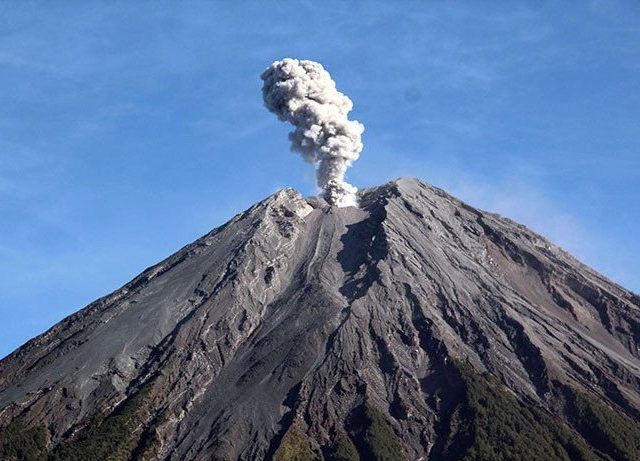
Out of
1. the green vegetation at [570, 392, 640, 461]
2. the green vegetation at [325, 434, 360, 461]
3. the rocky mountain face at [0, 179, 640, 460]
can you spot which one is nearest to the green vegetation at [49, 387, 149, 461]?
the rocky mountain face at [0, 179, 640, 460]

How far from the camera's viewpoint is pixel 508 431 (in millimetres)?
106312

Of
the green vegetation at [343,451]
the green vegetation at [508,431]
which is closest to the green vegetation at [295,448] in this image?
the green vegetation at [343,451]

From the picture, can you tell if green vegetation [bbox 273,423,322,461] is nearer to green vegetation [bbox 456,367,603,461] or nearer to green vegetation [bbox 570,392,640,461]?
green vegetation [bbox 456,367,603,461]

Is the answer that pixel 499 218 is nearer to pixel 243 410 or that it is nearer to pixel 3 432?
pixel 243 410

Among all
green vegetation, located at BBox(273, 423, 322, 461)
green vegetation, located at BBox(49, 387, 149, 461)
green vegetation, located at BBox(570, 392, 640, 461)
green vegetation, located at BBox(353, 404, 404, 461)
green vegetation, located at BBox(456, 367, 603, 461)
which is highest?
green vegetation, located at BBox(570, 392, 640, 461)

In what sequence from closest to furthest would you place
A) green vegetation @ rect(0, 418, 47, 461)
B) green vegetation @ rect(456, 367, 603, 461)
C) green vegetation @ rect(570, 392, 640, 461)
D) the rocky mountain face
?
green vegetation @ rect(456, 367, 603, 461)
green vegetation @ rect(570, 392, 640, 461)
green vegetation @ rect(0, 418, 47, 461)
the rocky mountain face

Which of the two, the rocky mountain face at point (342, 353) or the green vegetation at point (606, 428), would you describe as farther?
the rocky mountain face at point (342, 353)

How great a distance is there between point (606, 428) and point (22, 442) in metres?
43.4

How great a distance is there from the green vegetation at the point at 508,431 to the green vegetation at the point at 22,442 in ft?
101

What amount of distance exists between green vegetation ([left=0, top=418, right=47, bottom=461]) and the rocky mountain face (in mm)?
150

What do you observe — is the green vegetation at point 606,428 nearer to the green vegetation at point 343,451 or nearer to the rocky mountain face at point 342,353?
the rocky mountain face at point 342,353

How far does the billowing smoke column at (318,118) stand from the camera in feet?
471

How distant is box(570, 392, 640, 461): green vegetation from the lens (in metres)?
106

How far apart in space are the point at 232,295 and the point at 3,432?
23245 millimetres
